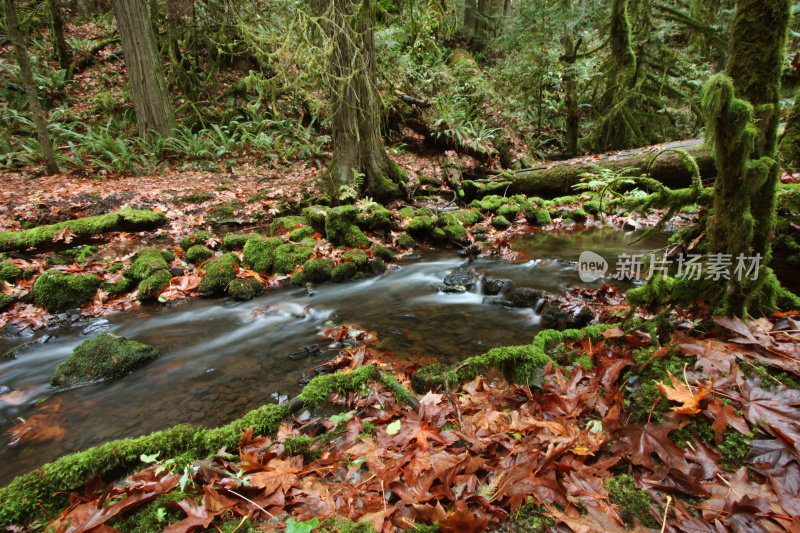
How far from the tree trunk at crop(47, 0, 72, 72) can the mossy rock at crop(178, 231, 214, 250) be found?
44.3 feet

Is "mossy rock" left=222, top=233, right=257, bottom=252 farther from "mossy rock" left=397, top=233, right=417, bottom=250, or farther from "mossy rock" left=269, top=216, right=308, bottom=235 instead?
"mossy rock" left=397, top=233, right=417, bottom=250

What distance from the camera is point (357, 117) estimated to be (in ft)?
28.5

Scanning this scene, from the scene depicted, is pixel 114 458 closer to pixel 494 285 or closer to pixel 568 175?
pixel 494 285

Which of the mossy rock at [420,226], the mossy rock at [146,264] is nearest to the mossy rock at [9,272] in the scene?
the mossy rock at [146,264]

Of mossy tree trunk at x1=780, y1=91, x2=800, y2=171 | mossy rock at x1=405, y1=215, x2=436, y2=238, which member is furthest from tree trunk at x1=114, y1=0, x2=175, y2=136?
mossy tree trunk at x1=780, y1=91, x2=800, y2=171

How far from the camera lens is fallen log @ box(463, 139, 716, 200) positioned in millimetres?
8789

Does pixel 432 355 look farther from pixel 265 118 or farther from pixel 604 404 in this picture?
pixel 265 118

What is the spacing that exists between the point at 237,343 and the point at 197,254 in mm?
2842

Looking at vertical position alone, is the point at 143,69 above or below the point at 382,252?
above

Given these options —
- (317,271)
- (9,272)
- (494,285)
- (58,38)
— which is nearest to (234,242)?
(317,271)

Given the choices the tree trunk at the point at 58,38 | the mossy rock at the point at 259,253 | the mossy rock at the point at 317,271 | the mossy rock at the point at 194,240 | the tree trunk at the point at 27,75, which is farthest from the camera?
the tree trunk at the point at 58,38

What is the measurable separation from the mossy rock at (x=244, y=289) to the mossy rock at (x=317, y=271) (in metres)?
0.81

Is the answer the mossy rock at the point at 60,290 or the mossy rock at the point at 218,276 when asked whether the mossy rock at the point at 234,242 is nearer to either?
the mossy rock at the point at 218,276

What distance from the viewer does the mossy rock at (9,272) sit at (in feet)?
17.8
